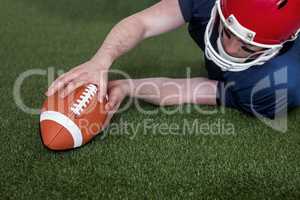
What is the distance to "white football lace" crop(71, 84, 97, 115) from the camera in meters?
1.21

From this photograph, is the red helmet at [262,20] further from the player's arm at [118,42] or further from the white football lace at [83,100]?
the white football lace at [83,100]

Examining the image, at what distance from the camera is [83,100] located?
4.02ft

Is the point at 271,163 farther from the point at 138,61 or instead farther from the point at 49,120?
the point at 138,61

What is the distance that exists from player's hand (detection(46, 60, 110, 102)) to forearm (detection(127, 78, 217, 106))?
256 mm

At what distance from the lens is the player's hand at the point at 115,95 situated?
1317 mm

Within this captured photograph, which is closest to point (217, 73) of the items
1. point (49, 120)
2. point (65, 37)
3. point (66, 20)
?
point (49, 120)

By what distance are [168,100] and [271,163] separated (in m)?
0.46

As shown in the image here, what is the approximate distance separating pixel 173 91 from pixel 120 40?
12.2 inches

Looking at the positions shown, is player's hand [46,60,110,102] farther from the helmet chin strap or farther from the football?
the helmet chin strap

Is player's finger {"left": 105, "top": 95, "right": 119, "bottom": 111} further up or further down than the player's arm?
further down

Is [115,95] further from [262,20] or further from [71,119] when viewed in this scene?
[262,20]

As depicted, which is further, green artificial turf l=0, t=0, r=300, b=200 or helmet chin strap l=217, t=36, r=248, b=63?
helmet chin strap l=217, t=36, r=248, b=63

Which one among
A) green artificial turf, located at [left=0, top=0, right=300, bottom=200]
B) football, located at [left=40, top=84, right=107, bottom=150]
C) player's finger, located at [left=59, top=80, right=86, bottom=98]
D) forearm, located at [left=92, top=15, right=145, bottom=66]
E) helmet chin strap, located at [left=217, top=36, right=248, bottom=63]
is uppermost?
forearm, located at [left=92, top=15, right=145, bottom=66]

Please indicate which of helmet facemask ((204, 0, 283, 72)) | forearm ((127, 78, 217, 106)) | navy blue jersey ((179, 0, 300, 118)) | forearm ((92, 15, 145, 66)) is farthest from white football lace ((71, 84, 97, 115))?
navy blue jersey ((179, 0, 300, 118))
